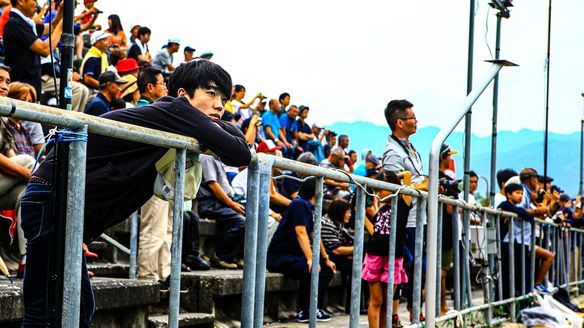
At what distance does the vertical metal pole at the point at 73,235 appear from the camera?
8.84 feet

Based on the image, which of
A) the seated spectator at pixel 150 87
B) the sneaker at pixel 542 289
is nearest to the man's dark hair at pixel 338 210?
the seated spectator at pixel 150 87

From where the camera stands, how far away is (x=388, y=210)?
21.0 ft

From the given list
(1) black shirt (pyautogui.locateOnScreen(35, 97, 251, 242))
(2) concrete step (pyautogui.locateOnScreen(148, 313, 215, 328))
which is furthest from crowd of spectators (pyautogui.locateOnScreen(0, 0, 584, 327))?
(1) black shirt (pyautogui.locateOnScreen(35, 97, 251, 242))

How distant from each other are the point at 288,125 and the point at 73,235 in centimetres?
1259

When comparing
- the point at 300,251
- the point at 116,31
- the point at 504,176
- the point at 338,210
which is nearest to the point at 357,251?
the point at 300,251

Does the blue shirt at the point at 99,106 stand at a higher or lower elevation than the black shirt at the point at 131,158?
higher

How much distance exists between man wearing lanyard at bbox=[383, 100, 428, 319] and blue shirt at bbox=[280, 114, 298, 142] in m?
8.05

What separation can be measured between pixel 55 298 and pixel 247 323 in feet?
3.70

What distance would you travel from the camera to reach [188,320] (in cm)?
575

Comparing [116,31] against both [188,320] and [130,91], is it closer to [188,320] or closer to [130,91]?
[130,91]

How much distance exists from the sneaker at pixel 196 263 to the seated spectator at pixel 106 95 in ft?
5.07

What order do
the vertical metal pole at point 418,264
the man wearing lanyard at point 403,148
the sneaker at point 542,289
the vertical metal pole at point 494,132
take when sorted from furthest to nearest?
the sneaker at point 542,289 → the vertical metal pole at point 494,132 → the man wearing lanyard at point 403,148 → the vertical metal pole at point 418,264

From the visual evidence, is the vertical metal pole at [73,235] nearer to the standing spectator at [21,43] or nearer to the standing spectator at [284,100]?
the standing spectator at [21,43]

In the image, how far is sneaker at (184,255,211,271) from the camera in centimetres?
716
